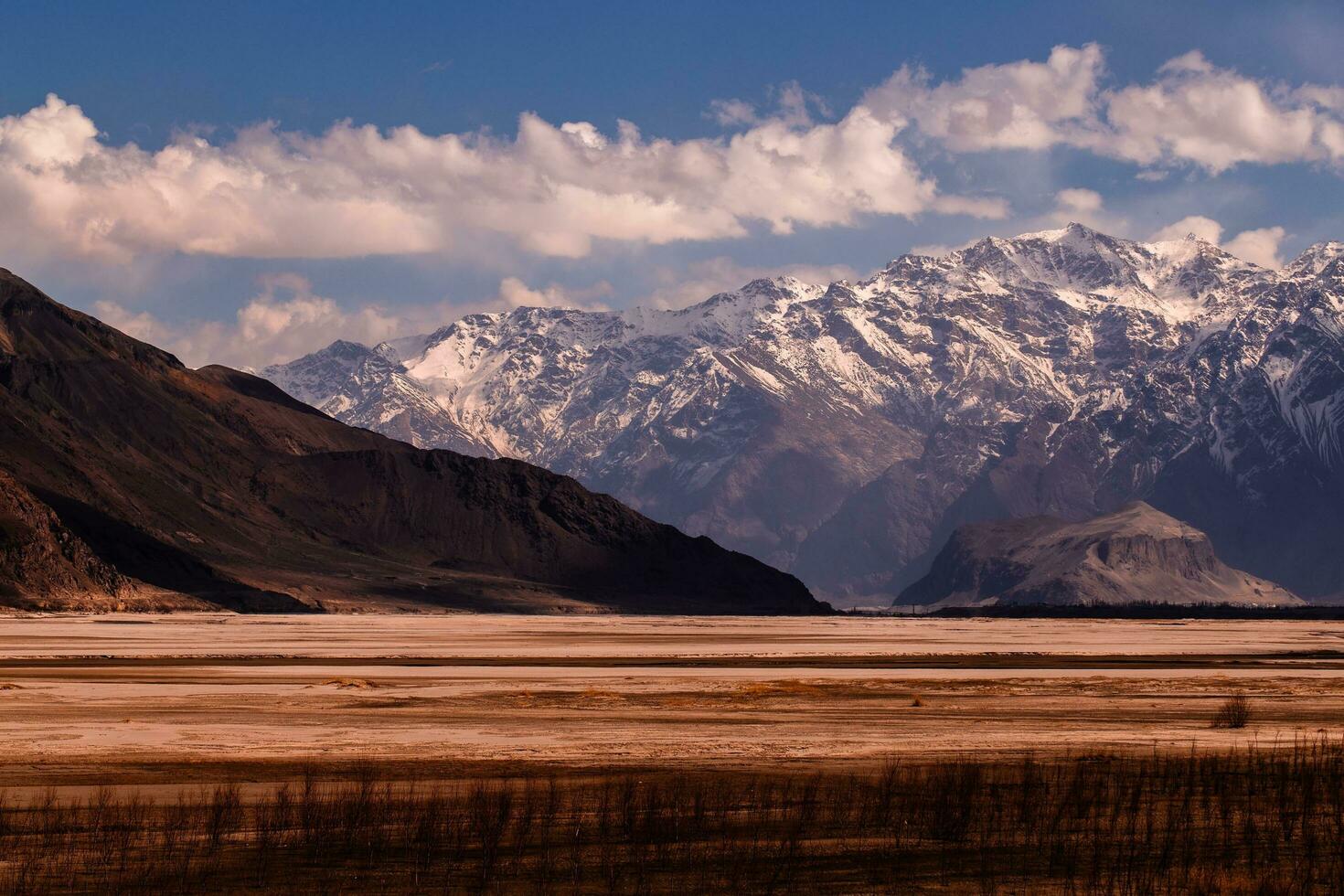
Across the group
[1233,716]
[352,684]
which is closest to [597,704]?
[352,684]

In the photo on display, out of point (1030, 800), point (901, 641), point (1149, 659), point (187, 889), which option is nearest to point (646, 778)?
point (1030, 800)

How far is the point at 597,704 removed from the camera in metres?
68.9

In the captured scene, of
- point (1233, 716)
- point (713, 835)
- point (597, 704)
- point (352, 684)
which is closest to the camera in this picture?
point (713, 835)

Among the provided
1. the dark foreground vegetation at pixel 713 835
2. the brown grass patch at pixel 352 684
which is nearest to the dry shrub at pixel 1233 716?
the dark foreground vegetation at pixel 713 835

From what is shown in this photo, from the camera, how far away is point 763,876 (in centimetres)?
3092

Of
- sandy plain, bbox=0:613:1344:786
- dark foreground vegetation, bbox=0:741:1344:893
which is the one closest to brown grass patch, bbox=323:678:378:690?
sandy plain, bbox=0:613:1344:786

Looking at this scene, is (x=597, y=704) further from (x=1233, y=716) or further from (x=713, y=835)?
(x=713, y=835)

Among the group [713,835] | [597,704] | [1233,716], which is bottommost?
[713,835]

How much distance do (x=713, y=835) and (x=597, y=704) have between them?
33.7 meters

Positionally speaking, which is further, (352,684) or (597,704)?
(352,684)

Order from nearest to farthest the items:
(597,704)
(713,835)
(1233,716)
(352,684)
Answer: (713,835) < (1233,716) < (597,704) < (352,684)

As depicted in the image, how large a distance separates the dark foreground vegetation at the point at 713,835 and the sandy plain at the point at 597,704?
249 inches

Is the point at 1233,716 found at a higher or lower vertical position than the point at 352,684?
higher

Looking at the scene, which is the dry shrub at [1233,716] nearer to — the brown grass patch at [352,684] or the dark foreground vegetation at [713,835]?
the dark foreground vegetation at [713,835]
